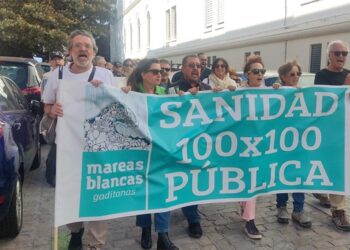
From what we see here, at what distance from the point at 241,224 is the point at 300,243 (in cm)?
67

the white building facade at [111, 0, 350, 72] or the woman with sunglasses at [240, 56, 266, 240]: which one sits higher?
the white building facade at [111, 0, 350, 72]

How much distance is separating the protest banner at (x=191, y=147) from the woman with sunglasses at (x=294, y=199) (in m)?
0.45

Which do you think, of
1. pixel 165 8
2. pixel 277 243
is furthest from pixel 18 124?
pixel 165 8

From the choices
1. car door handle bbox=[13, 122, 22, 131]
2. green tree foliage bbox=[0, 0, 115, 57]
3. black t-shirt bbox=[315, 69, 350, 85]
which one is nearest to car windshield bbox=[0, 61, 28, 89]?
car door handle bbox=[13, 122, 22, 131]

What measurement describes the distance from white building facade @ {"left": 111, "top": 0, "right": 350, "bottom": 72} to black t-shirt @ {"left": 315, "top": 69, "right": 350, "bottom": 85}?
6941mm

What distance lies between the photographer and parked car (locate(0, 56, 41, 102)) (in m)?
8.16

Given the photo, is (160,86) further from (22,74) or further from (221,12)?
(221,12)

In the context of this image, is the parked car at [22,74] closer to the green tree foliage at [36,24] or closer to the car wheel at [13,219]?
the car wheel at [13,219]

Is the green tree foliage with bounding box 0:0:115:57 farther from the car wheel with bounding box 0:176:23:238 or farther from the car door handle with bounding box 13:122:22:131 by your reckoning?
the car wheel with bounding box 0:176:23:238

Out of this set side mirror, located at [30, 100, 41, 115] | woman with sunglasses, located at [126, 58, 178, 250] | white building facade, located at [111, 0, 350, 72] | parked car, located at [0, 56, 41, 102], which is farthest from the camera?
white building facade, located at [111, 0, 350, 72]

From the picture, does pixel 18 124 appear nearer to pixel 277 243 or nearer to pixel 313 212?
pixel 277 243

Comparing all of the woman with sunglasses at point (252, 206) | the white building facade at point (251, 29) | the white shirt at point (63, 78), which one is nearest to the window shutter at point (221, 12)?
the white building facade at point (251, 29)

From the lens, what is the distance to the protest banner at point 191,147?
352 centimetres

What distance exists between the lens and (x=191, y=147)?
3.85 meters
